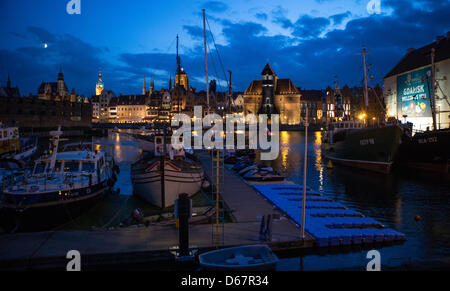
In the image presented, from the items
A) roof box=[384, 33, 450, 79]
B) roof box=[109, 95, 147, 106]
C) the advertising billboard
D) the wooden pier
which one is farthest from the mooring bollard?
roof box=[109, 95, 147, 106]

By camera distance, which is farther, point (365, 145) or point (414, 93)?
point (414, 93)

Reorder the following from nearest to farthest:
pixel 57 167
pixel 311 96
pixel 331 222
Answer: pixel 331 222, pixel 57 167, pixel 311 96

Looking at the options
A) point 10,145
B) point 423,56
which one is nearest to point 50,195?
point 10,145

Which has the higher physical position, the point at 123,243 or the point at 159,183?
the point at 159,183

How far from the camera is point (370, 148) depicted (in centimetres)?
3428

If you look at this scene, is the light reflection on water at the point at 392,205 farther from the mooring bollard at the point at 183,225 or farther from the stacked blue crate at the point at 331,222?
the mooring bollard at the point at 183,225

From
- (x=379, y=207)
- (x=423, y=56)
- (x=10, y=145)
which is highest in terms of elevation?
(x=423, y=56)

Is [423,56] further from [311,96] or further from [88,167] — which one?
[311,96]

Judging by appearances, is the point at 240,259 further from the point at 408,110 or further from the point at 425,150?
the point at 408,110

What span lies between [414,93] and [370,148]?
2937 cm

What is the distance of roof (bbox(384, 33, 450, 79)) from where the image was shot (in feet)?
168

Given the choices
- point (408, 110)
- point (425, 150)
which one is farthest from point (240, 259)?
point (408, 110)

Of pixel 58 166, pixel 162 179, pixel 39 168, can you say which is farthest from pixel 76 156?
pixel 162 179

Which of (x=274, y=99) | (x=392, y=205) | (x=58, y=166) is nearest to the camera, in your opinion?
(x=58, y=166)
